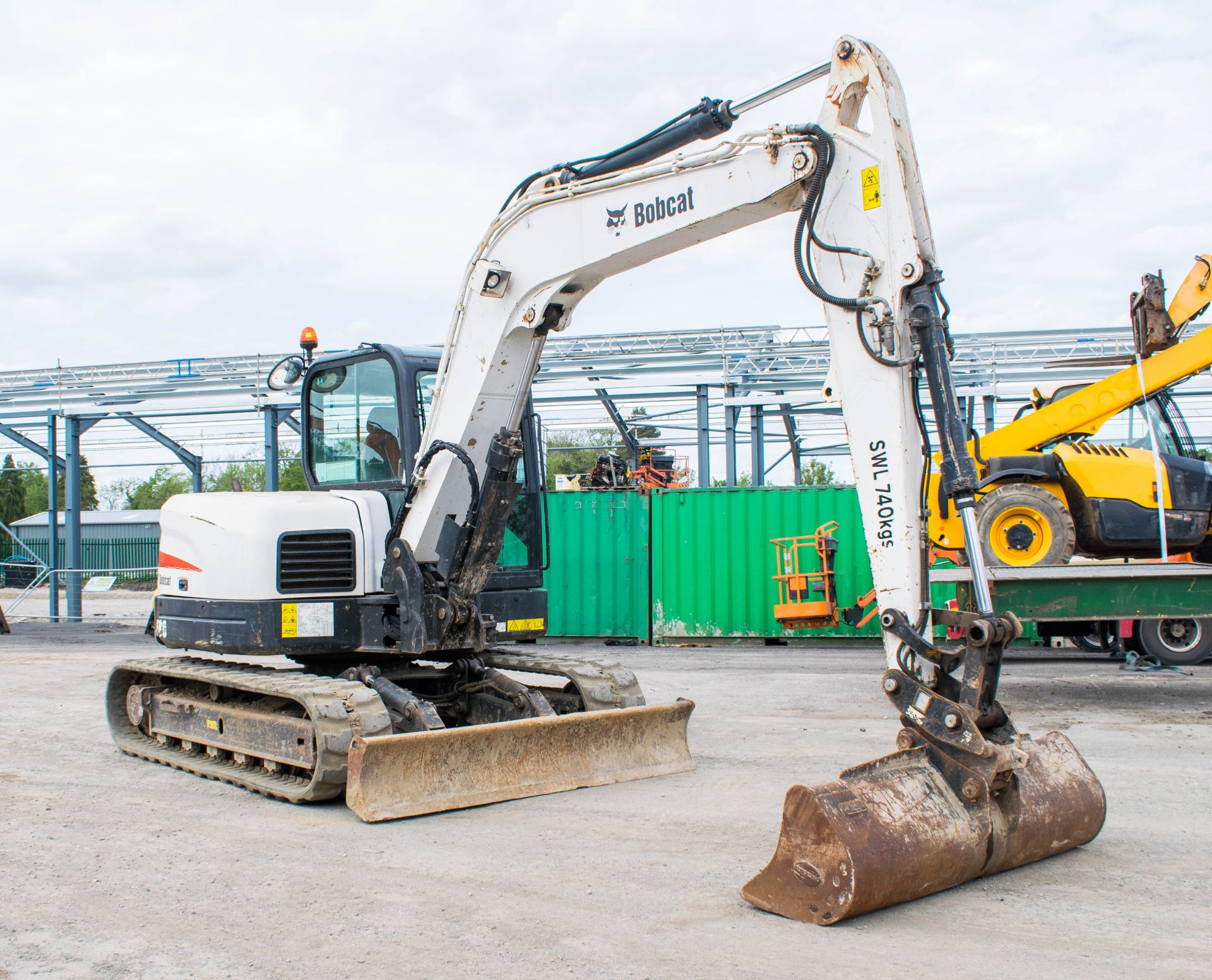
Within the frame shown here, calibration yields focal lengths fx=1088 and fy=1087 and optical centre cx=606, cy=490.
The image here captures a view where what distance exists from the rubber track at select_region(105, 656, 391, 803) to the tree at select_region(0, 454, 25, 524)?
177 ft

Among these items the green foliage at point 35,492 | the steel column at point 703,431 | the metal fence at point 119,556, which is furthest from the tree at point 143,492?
the steel column at point 703,431

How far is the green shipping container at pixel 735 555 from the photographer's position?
16.6m

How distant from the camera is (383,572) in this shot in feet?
22.2

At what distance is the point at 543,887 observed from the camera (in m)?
4.53

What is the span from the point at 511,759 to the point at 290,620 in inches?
65.1

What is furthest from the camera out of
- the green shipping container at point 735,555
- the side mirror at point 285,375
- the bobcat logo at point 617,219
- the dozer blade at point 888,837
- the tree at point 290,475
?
the tree at point 290,475

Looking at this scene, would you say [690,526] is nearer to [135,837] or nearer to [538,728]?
[538,728]

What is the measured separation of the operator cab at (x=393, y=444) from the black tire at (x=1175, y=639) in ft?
27.5

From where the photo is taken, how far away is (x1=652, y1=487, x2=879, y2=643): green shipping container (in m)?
16.6

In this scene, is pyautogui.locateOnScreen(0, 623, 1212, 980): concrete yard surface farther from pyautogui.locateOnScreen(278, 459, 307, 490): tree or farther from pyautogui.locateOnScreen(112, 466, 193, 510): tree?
pyautogui.locateOnScreen(112, 466, 193, 510): tree

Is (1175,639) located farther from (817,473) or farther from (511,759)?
(817,473)

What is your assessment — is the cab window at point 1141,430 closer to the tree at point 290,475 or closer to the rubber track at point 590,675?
the rubber track at point 590,675

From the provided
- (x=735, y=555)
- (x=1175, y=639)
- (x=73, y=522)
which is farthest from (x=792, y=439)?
(x=73, y=522)

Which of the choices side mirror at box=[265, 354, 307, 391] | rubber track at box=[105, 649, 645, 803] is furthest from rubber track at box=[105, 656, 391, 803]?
side mirror at box=[265, 354, 307, 391]
